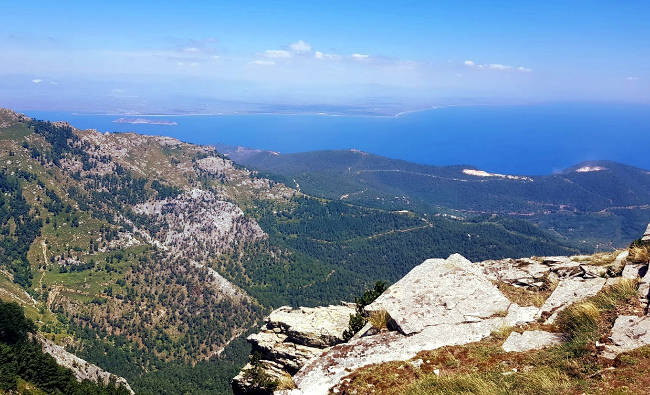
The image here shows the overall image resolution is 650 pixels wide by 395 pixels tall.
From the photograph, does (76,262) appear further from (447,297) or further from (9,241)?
(447,297)

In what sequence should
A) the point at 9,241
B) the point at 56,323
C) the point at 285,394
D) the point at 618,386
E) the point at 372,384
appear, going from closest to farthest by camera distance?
the point at 618,386 < the point at 372,384 < the point at 285,394 < the point at 56,323 < the point at 9,241

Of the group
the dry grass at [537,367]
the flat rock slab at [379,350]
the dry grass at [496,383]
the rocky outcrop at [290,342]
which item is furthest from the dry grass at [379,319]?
the dry grass at [496,383]

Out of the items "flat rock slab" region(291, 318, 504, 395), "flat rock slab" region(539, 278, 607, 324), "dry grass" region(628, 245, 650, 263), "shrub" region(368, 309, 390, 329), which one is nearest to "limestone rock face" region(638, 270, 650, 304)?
"flat rock slab" region(539, 278, 607, 324)

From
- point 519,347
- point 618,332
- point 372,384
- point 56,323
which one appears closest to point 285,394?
point 372,384

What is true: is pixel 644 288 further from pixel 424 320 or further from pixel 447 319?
pixel 424 320

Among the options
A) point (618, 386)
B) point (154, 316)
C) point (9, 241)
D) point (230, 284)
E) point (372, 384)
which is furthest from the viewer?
point (230, 284)

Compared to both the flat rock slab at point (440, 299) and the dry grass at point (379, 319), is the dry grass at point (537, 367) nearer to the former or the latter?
the flat rock slab at point (440, 299)

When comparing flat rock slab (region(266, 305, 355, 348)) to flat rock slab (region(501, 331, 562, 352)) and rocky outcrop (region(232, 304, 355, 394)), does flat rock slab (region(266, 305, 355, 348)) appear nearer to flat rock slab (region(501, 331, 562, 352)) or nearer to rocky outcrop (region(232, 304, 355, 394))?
rocky outcrop (region(232, 304, 355, 394))
